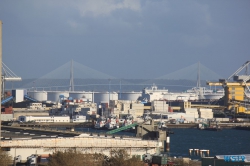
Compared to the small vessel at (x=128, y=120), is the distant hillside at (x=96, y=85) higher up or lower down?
higher up

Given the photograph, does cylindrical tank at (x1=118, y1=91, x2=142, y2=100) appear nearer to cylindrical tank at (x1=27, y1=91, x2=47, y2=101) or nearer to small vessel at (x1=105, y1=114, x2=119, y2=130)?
cylindrical tank at (x1=27, y1=91, x2=47, y2=101)

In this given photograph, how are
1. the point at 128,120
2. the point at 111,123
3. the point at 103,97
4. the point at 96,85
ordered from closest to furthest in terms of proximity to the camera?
1. the point at 111,123
2. the point at 128,120
3. the point at 103,97
4. the point at 96,85

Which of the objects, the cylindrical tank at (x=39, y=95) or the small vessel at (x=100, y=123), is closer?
the small vessel at (x=100, y=123)

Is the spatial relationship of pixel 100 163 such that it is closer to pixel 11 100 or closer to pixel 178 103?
pixel 11 100

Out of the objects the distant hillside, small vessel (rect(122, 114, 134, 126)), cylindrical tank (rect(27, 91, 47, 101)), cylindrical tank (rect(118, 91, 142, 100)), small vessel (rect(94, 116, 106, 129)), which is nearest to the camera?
small vessel (rect(122, 114, 134, 126))

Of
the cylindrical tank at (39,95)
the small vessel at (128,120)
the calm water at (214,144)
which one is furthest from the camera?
the cylindrical tank at (39,95)

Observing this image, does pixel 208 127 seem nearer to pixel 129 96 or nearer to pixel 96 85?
pixel 129 96

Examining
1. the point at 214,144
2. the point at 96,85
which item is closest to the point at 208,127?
the point at 214,144

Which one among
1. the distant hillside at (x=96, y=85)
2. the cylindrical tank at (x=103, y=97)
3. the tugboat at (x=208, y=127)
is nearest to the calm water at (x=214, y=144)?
the tugboat at (x=208, y=127)

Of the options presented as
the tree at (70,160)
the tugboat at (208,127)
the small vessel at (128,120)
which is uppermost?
the small vessel at (128,120)

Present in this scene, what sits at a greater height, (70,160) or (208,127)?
(208,127)

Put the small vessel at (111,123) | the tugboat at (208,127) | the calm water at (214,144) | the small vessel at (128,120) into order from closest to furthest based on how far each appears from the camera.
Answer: the calm water at (214,144) < the small vessel at (128,120) < the small vessel at (111,123) < the tugboat at (208,127)

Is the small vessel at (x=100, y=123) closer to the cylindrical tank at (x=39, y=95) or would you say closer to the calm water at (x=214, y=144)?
the calm water at (x=214, y=144)

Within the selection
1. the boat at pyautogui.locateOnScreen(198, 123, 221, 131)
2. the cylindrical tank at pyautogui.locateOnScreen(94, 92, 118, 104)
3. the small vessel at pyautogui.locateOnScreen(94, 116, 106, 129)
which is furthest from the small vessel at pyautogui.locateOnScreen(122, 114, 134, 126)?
the cylindrical tank at pyautogui.locateOnScreen(94, 92, 118, 104)
